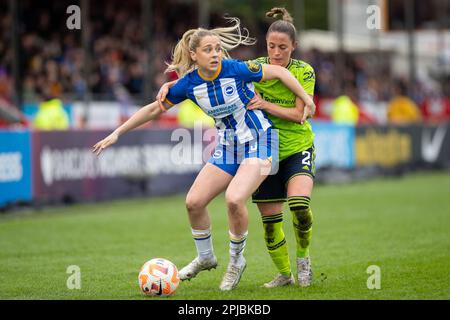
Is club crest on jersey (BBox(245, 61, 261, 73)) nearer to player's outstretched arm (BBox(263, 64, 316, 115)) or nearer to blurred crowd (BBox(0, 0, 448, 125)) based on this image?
player's outstretched arm (BBox(263, 64, 316, 115))

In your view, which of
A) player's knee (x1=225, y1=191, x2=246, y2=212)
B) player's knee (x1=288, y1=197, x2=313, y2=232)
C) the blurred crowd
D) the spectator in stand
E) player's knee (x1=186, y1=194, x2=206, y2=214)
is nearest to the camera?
player's knee (x1=225, y1=191, x2=246, y2=212)

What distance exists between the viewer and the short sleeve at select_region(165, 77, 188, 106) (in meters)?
7.61

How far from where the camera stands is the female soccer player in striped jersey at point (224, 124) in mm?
7449

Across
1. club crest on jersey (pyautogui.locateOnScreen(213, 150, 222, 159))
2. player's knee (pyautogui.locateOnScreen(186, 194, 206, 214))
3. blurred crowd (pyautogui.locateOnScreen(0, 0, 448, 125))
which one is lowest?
player's knee (pyautogui.locateOnScreen(186, 194, 206, 214))

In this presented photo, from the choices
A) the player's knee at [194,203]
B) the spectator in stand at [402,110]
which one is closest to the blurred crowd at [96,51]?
the spectator in stand at [402,110]

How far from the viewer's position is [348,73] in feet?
113

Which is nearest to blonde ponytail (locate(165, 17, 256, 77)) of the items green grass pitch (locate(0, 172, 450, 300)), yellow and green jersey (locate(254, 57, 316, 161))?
yellow and green jersey (locate(254, 57, 316, 161))

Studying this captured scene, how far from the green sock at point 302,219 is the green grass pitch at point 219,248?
0.37 meters

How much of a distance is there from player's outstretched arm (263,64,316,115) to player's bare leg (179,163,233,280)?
0.94 meters

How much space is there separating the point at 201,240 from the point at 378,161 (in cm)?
1669
